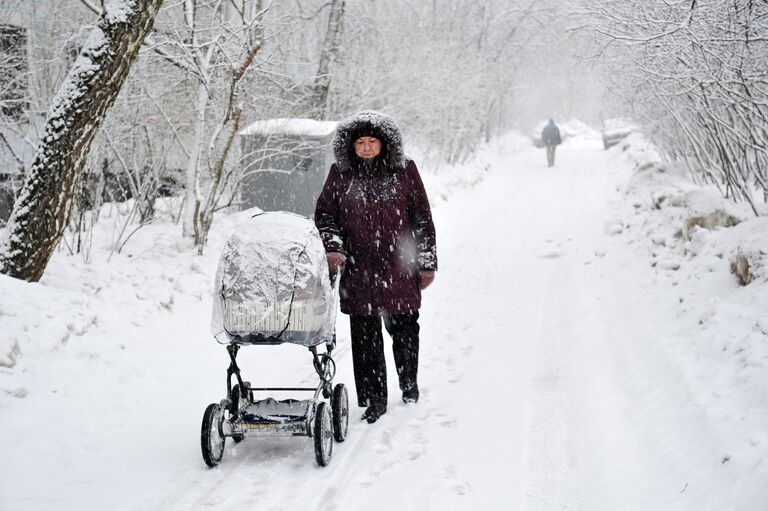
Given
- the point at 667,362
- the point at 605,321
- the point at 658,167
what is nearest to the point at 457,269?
the point at 605,321

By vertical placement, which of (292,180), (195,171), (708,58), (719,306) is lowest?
(719,306)

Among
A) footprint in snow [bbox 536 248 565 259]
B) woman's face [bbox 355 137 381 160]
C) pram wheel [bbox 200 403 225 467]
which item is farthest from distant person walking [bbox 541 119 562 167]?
pram wheel [bbox 200 403 225 467]

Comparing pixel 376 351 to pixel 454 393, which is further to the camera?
pixel 454 393

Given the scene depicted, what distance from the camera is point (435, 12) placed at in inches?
1144

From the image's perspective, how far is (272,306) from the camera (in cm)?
372

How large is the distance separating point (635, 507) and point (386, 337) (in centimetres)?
382

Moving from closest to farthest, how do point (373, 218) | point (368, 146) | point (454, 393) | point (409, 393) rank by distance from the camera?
point (368, 146), point (373, 218), point (409, 393), point (454, 393)

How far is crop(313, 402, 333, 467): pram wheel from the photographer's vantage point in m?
3.91

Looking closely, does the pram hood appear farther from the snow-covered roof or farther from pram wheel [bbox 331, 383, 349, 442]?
the snow-covered roof

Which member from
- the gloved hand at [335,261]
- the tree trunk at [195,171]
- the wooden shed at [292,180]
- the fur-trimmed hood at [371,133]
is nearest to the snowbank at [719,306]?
the gloved hand at [335,261]

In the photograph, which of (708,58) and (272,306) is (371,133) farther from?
(708,58)

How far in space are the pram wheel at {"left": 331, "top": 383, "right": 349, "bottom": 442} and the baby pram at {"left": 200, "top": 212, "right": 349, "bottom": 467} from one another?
0.14 meters

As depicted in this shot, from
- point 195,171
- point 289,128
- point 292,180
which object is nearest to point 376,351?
point 195,171

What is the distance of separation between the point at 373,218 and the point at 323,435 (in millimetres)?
1575
